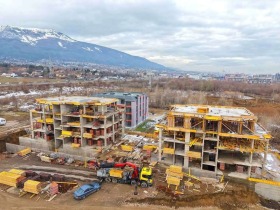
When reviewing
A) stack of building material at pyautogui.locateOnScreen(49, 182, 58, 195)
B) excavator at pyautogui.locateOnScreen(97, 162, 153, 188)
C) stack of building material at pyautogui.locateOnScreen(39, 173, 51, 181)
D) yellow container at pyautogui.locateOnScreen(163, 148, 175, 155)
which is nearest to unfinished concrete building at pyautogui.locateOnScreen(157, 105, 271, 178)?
yellow container at pyautogui.locateOnScreen(163, 148, 175, 155)

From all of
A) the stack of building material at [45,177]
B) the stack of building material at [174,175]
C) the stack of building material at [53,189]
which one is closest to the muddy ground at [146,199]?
the stack of building material at [53,189]

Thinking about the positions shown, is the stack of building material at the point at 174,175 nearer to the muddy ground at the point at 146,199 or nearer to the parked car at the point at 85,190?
the muddy ground at the point at 146,199

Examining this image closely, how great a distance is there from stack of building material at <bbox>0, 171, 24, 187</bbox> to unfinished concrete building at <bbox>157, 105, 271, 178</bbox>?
19653mm

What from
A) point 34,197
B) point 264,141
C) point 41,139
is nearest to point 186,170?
point 264,141

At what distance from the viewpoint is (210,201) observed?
90.8 feet

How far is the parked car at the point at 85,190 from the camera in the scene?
27250mm

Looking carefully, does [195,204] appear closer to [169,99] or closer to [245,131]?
[245,131]

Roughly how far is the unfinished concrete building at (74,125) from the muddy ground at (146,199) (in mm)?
10684

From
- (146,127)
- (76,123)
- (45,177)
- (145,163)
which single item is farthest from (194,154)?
(146,127)

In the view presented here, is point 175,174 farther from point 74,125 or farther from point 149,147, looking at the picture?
point 74,125

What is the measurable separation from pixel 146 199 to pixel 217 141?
12.4 meters

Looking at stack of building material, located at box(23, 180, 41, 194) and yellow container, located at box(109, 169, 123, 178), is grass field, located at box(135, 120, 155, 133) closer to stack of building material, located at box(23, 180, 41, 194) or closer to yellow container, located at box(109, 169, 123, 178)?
yellow container, located at box(109, 169, 123, 178)

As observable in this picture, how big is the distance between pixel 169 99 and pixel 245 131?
54.2 metres

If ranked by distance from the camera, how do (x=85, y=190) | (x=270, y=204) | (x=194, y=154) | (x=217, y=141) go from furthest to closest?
(x=194, y=154) → (x=217, y=141) → (x=270, y=204) → (x=85, y=190)
